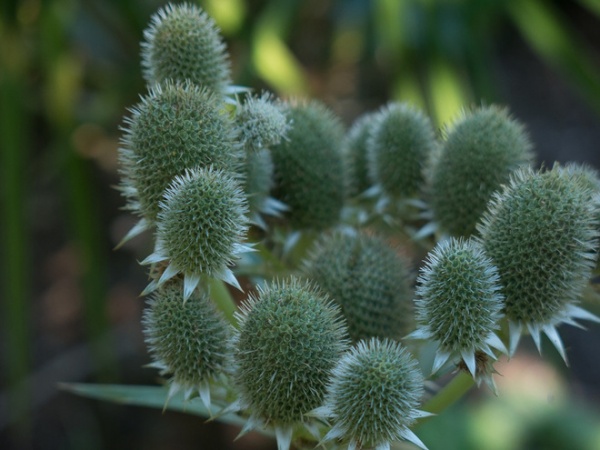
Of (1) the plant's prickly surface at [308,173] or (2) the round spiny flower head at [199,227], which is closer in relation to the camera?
(2) the round spiny flower head at [199,227]

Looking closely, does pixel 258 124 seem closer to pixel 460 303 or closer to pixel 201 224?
pixel 201 224

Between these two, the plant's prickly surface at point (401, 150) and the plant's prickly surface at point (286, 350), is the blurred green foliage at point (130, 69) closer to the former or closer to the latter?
the plant's prickly surface at point (401, 150)

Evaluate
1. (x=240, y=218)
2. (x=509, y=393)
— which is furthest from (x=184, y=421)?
(x=240, y=218)

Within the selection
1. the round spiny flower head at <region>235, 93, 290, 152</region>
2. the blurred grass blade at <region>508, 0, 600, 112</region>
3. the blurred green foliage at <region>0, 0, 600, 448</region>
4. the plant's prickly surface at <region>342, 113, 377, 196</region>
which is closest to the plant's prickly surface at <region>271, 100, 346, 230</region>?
the plant's prickly surface at <region>342, 113, 377, 196</region>

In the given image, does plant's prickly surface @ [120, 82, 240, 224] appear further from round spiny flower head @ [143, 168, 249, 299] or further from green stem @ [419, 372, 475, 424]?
green stem @ [419, 372, 475, 424]

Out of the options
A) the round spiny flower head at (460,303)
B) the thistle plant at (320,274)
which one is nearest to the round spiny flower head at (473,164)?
the thistle plant at (320,274)

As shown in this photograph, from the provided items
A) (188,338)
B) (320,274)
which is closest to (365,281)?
(320,274)
